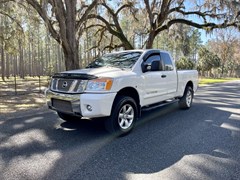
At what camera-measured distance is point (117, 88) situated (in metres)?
4.69

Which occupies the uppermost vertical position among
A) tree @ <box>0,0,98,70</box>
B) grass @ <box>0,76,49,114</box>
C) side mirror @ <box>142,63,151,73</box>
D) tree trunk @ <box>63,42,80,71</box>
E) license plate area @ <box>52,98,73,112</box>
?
tree @ <box>0,0,98,70</box>

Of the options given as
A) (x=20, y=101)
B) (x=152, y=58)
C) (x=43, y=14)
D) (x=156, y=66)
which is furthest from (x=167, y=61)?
(x=43, y=14)

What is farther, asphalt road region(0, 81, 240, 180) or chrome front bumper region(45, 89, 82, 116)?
chrome front bumper region(45, 89, 82, 116)

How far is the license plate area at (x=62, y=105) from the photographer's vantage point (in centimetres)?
470

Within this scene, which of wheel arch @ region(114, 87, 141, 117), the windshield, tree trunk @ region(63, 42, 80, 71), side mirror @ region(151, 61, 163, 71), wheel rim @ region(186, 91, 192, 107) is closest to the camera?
wheel arch @ region(114, 87, 141, 117)

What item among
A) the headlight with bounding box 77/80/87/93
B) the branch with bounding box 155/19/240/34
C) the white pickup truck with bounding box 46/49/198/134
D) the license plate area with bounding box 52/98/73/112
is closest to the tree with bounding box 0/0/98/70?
the white pickup truck with bounding box 46/49/198/134

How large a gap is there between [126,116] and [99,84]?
104cm

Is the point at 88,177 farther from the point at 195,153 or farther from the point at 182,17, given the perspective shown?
the point at 182,17

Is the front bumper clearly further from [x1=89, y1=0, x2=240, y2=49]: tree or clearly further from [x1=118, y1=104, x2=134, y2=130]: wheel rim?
[x1=89, y1=0, x2=240, y2=49]: tree

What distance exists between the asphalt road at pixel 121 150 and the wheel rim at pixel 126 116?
252 mm

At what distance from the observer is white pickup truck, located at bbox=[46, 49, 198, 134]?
4.49 meters

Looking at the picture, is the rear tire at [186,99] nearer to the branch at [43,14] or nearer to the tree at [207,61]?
the branch at [43,14]

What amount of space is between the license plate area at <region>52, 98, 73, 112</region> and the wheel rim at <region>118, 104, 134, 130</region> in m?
1.08

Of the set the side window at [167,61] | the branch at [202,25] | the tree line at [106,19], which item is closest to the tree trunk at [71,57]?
the tree line at [106,19]
